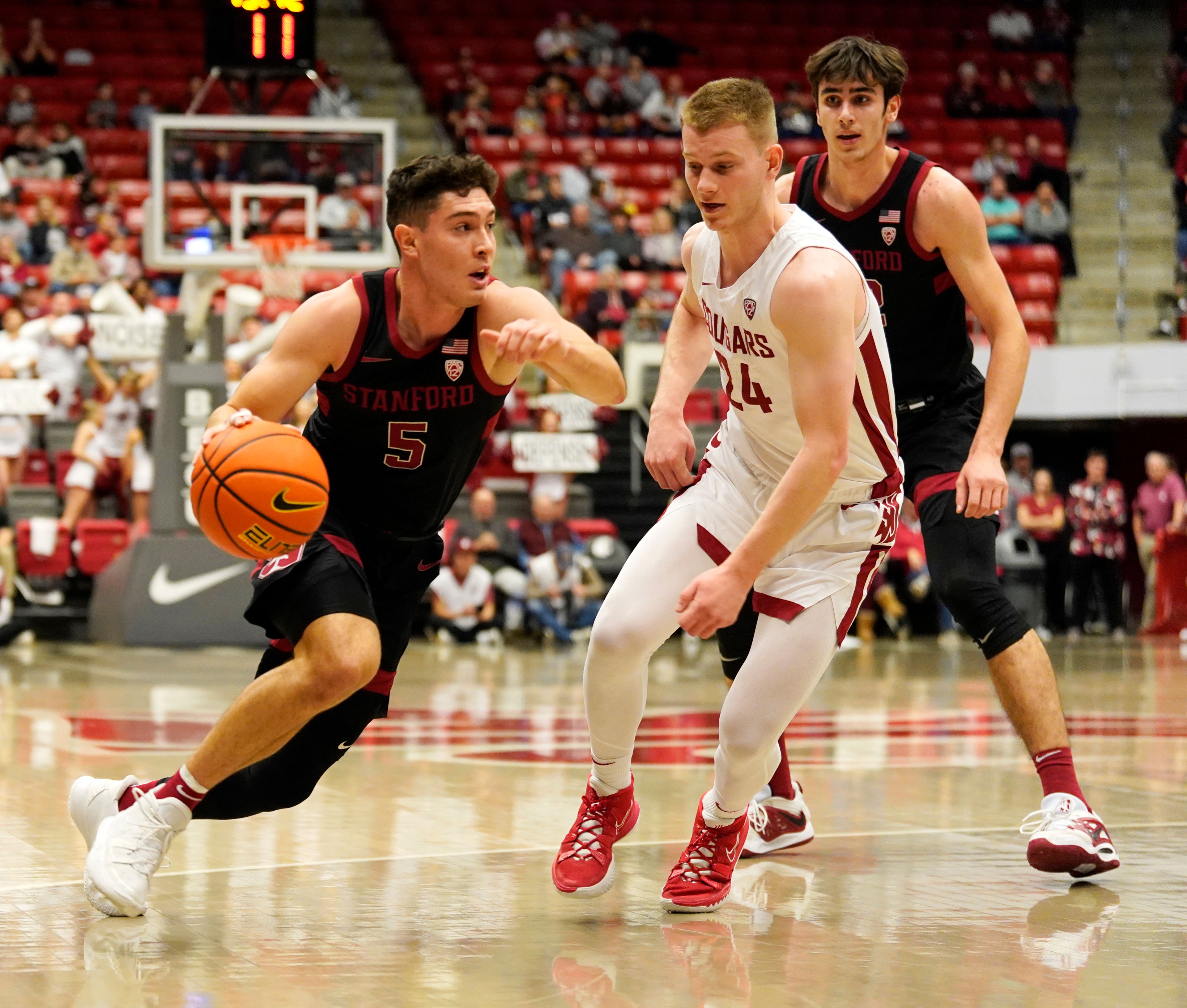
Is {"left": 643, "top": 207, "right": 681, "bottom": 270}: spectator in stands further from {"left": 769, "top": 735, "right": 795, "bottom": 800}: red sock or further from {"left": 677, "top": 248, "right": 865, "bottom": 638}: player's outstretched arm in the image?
{"left": 677, "top": 248, "right": 865, "bottom": 638}: player's outstretched arm

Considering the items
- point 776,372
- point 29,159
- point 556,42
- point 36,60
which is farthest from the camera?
point 556,42

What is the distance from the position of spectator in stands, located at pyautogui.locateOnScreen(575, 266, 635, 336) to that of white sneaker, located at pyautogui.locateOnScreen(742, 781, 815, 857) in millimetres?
11412

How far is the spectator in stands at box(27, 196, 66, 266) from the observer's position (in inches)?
643

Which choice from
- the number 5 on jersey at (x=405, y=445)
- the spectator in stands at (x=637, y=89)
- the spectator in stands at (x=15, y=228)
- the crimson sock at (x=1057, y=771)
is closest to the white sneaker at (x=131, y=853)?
the number 5 on jersey at (x=405, y=445)

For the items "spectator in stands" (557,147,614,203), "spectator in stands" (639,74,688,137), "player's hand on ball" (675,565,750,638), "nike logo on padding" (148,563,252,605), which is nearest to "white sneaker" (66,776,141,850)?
"player's hand on ball" (675,565,750,638)

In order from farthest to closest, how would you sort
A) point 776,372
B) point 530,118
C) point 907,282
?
point 530,118
point 907,282
point 776,372

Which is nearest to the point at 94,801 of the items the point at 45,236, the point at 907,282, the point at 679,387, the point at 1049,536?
the point at 679,387

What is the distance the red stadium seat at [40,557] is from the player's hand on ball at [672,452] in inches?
407

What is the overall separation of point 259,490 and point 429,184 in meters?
0.92

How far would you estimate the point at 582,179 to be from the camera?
18906mm

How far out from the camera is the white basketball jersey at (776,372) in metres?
4.11

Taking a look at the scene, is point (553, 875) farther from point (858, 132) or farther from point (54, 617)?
point (54, 617)

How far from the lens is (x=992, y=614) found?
15.6 feet

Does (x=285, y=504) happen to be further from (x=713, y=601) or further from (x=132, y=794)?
(x=713, y=601)
